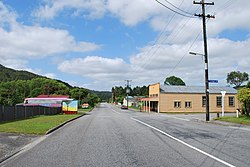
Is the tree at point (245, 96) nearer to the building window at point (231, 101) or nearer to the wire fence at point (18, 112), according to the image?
the wire fence at point (18, 112)

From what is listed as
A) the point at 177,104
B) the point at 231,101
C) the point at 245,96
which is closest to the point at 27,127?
the point at 245,96

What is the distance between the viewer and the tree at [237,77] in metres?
118

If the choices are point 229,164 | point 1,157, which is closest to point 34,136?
point 1,157

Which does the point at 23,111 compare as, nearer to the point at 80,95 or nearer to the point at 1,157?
the point at 1,157

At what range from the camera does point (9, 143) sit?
12688 millimetres

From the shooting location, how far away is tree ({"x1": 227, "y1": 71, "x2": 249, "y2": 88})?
118 m

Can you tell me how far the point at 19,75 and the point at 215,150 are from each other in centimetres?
17393

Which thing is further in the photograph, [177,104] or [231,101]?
[231,101]

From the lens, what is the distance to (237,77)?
119688mm

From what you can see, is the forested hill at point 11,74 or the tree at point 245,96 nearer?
the tree at point 245,96

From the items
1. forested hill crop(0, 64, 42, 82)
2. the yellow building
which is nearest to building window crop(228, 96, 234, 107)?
the yellow building

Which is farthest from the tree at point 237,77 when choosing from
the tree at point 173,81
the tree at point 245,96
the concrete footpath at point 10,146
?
the concrete footpath at point 10,146

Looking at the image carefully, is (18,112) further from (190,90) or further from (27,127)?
(190,90)

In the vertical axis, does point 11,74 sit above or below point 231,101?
above
